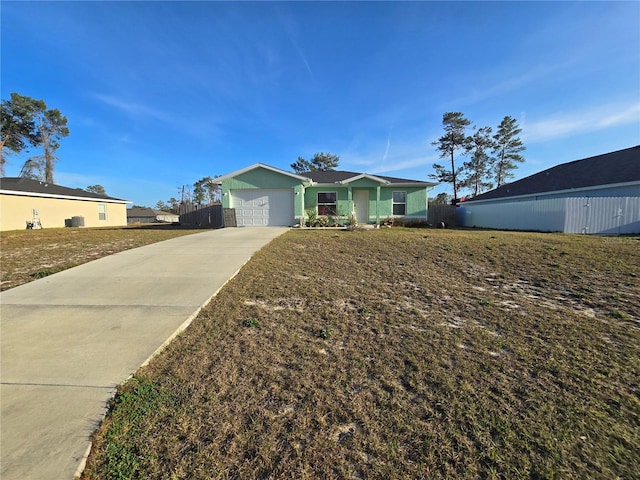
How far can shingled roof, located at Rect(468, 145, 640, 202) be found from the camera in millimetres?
14359

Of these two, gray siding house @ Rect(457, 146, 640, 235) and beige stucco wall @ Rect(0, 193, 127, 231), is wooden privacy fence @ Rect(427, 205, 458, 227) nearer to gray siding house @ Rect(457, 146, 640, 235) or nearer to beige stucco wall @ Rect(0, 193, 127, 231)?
gray siding house @ Rect(457, 146, 640, 235)

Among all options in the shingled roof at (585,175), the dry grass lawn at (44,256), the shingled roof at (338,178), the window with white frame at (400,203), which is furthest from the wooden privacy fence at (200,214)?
the shingled roof at (585,175)

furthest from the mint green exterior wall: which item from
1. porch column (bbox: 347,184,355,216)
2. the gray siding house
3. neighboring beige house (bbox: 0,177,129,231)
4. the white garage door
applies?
neighboring beige house (bbox: 0,177,129,231)

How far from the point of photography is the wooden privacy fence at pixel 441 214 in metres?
20.8

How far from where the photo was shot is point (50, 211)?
2009 cm

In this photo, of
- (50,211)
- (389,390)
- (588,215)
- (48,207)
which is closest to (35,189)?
(48,207)

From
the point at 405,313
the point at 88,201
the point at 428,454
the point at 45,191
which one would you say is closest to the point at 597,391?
the point at 428,454

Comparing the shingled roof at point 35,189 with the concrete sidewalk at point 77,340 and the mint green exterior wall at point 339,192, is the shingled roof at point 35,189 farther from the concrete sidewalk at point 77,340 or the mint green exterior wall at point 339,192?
the concrete sidewalk at point 77,340

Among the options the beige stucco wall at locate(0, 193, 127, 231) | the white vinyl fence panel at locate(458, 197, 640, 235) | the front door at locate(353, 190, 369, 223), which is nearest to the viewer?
the white vinyl fence panel at locate(458, 197, 640, 235)

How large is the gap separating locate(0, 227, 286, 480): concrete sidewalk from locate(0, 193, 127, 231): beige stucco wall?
17.7 meters

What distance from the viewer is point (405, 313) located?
4090 millimetres

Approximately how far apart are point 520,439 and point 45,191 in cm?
2808

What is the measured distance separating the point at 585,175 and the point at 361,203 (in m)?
12.6

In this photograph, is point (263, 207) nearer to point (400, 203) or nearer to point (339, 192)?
point (339, 192)
